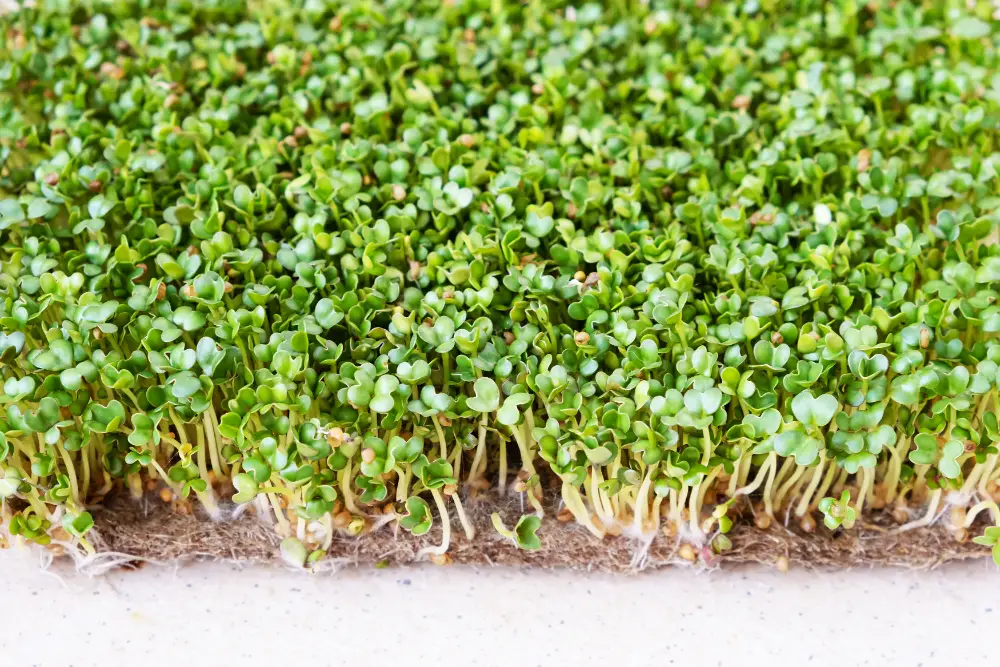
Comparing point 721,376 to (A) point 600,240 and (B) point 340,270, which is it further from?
(B) point 340,270

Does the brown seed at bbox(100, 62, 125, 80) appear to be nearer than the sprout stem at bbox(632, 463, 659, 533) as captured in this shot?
No

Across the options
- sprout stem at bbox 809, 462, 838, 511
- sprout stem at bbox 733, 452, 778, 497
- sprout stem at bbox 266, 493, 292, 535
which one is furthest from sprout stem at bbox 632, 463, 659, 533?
sprout stem at bbox 266, 493, 292, 535

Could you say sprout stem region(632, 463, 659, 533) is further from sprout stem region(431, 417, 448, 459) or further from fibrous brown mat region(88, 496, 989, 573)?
sprout stem region(431, 417, 448, 459)

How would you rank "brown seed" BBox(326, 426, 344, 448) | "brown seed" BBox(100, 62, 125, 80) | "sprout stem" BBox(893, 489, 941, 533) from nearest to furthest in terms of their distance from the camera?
"brown seed" BBox(326, 426, 344, 448) → "sprout stem" BBox(893, 489, 941, 533) → "brown seed" BBox(100, 62, 125, 80)

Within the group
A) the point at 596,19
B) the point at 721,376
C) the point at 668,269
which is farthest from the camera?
the point at 596,19

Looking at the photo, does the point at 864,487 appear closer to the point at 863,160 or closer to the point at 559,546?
the point at 559,546

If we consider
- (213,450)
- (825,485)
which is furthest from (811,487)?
(213,450)

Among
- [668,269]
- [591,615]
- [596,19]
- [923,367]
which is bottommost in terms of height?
[591,615]

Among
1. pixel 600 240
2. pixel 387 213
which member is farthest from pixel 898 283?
pixel 387 213
